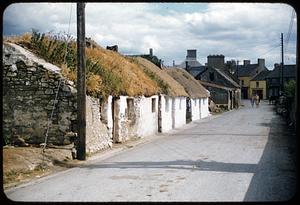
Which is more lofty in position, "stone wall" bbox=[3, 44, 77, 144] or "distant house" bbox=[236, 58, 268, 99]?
"distant house" bbox=[236, 58, 268, 99]

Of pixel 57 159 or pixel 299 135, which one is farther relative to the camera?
pixel 57 159

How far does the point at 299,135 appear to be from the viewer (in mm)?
3865

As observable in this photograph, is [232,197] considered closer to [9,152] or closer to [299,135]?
[299,135]

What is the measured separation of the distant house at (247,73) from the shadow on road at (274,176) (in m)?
84.2

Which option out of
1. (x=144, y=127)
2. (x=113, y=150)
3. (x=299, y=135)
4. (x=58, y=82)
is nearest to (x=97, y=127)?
(x=113, y=150)

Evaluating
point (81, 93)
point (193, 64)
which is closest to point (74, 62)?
point (81, 93)

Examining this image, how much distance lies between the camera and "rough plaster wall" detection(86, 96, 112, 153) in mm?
14517

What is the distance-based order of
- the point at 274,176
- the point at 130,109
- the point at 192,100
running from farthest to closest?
the point at 192,100
the point at 130,109
the point at 274,176

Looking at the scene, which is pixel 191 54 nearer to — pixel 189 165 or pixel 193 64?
pixel 193 64

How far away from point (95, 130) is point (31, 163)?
4.46 metres

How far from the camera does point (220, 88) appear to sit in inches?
2228

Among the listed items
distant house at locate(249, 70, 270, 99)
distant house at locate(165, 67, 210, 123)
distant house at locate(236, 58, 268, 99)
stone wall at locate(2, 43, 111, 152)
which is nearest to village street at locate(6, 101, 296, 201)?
stone wall at locate(2, 43, 111, 152)

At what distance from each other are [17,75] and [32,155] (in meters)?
3.67

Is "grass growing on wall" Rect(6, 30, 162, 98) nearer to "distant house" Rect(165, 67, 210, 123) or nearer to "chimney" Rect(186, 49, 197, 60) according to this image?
"distant house" Rect(165, 67, 210, 123)
